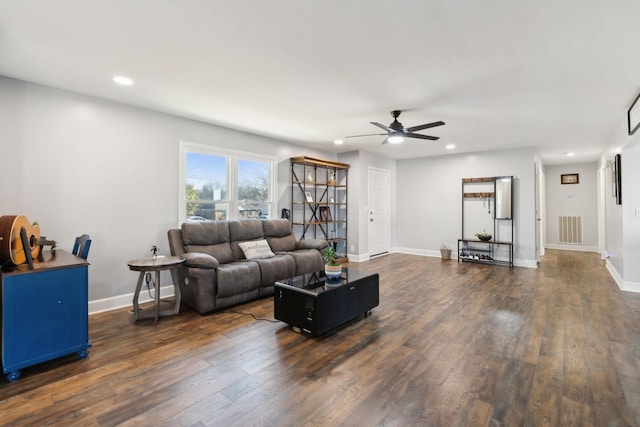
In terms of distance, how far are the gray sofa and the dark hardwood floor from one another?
239 mm

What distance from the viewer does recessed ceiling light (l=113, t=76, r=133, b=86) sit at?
3029 millimetres

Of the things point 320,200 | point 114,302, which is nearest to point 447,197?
point 320,200

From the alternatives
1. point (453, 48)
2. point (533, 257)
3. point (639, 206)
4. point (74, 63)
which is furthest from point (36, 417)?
point (533, 257)

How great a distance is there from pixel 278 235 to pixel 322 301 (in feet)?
7.80

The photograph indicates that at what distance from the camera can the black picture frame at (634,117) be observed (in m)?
3.35

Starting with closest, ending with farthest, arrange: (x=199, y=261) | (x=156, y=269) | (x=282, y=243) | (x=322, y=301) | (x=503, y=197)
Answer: (x=322, y=301) → (x=156, y=269) → (x=199, y=261) → (x=282, y=243) → (x=503, y=197)

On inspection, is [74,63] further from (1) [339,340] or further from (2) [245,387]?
(1) [339,340]

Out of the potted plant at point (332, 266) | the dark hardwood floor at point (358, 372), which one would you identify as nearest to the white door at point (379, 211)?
the dark hardwood floor at point (358, 372)

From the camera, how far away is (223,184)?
4.90m

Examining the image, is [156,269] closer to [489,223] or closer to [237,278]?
[237,278]

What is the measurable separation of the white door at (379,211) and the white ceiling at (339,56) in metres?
3.10

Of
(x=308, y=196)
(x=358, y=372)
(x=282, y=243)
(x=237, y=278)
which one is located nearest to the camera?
(x=358, y=372)

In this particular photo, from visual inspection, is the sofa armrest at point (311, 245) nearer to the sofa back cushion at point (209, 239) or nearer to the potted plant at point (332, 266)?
the sofa back cushion at point (209, 239)

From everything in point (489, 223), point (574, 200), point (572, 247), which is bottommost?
point (572, 247)
